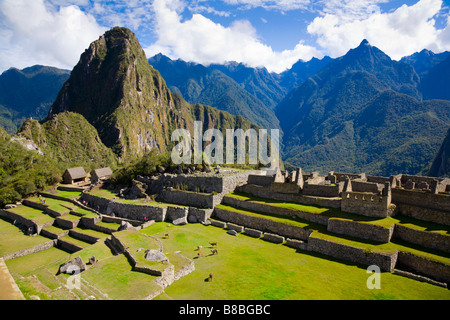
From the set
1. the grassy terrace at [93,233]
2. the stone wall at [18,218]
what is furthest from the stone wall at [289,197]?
the stone wall at [18,218]

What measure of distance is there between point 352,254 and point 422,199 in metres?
7.61

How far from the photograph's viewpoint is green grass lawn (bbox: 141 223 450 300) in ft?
45.0

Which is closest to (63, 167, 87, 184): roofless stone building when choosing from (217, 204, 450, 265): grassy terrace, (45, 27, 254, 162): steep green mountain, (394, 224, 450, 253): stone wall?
(217, 204, 450, 265): grassy terrace

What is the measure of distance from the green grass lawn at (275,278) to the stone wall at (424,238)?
3270 millimetres

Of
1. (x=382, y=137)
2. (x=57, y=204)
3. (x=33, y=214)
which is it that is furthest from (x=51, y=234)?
(x=382, y=137)

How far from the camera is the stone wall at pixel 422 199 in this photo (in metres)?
18.9

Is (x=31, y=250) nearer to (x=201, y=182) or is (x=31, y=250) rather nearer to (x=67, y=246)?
(x=67, y=246)

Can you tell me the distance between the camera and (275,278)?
50.6 feet

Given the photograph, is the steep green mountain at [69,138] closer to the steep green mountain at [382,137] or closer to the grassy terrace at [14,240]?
the grassy terrace at [14,240]

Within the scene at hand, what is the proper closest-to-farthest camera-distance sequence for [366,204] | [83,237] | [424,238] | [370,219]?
[424,238]
[370,219]
[366,204]
[83,237]

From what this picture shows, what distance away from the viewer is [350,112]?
184 meters

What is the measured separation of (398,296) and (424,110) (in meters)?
148

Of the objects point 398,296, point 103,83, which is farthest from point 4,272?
point 103,83
